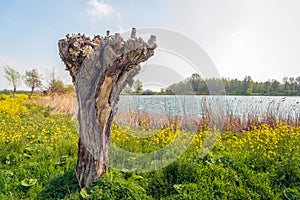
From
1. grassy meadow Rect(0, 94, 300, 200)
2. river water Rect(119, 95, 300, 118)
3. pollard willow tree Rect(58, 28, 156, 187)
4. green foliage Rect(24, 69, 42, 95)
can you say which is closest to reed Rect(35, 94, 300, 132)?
river water Rect(119, 95, 300, 118)

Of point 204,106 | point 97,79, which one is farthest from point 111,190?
point 204,106

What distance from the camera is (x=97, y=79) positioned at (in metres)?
2.48

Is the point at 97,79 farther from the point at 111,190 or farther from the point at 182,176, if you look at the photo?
the point at 182,176

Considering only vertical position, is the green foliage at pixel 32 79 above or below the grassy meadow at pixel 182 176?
above

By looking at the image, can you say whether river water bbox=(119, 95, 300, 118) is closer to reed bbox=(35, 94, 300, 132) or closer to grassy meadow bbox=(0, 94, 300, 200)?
reed bbox=(35, 94, 300, 132)

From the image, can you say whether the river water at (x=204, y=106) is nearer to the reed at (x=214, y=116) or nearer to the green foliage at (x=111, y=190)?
the reed at (x=214, y=116)

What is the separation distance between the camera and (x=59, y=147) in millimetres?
4578

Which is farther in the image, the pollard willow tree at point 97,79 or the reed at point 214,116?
the reed at point 214,116

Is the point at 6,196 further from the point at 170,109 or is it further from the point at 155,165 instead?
the point at 170,109

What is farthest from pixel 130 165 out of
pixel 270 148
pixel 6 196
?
pixel 270 148

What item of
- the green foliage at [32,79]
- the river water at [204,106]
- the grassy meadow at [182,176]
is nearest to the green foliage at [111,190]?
the grassy meadow at [182,176]

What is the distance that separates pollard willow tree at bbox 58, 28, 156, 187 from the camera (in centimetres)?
244

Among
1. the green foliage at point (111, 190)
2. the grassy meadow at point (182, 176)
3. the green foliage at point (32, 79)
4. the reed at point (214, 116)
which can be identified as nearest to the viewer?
the green foliage at point (111, 190)

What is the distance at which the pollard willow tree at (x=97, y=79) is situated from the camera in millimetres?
2436
